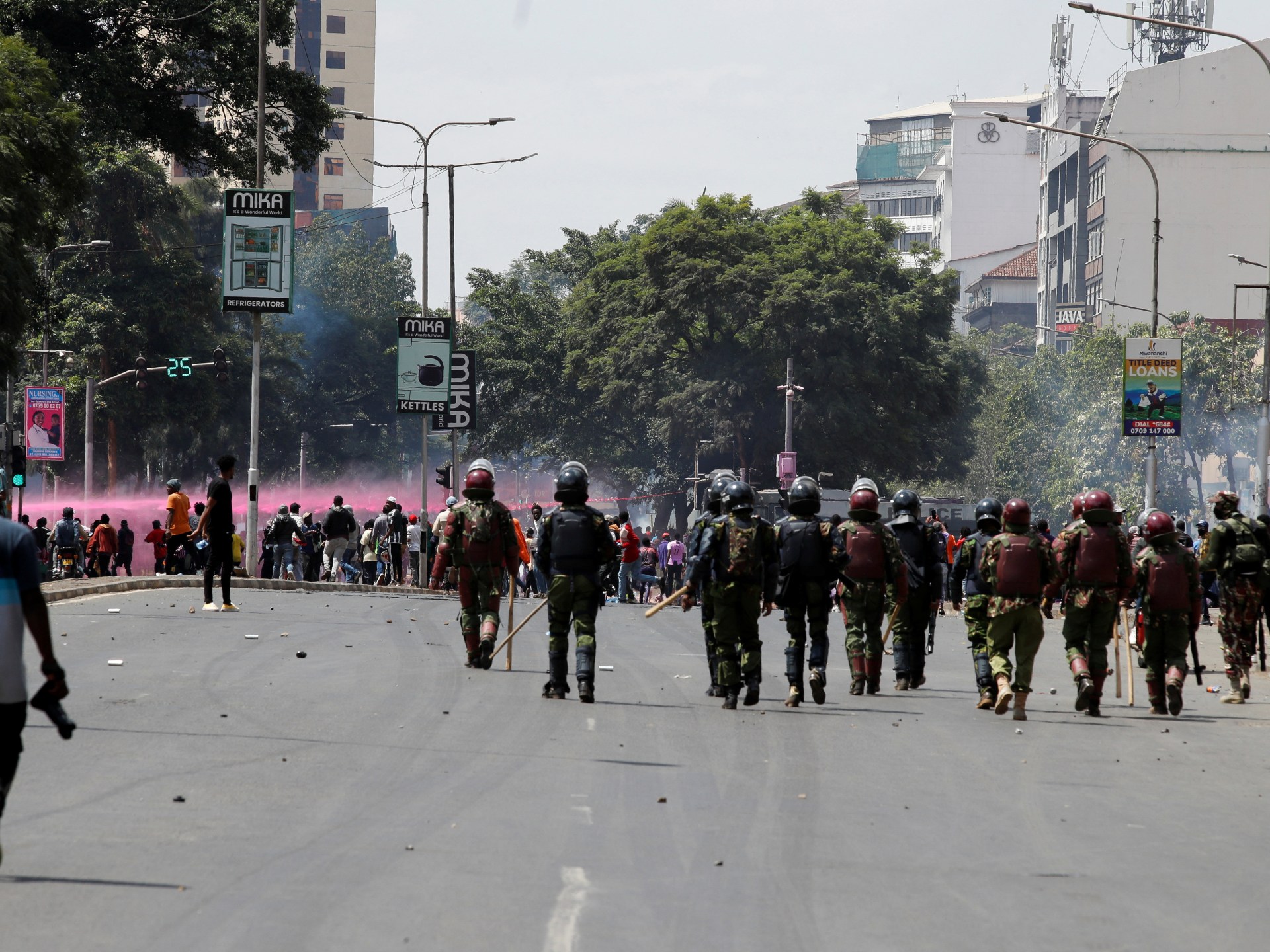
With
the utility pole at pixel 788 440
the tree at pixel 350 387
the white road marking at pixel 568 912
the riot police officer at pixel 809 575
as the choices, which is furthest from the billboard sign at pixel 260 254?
the tree at pixel 350 387

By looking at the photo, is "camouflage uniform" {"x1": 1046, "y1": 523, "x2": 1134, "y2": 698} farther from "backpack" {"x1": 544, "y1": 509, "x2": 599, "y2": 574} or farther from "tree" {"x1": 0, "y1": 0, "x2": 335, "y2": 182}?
"tree" {"x1": 0, "y1": 0, "x2": 335, "y2": 182}

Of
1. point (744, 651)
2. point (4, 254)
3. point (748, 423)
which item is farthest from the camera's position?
point (748, 423)

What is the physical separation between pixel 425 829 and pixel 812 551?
6704 mm

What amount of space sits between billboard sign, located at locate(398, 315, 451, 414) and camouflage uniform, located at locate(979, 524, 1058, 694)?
893 inches

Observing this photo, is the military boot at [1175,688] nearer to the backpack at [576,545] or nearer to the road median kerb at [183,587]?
the backpack at [576,545]

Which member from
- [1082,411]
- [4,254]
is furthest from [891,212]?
[4,254]

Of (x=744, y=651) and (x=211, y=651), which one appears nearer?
(x=744, y=651)

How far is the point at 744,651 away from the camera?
1323 centimetres

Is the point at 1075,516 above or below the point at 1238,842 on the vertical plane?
above

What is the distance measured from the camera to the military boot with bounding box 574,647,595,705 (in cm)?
1284

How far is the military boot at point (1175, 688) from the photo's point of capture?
13531 millimetres

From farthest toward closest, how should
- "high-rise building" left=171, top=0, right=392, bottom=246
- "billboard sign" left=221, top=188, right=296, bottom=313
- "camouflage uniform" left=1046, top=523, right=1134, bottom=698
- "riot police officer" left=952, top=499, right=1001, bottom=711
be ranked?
"high-rise building" left=171, top=0, right=392, bottom=246 → "billboard sign" left=221, top=188, right=296, bottom=313 → "riot police officer" left=952, top=499, right=1001, bottom=711 → "camouflage uniform" left=1046, top=523, right=1134, bottom=698

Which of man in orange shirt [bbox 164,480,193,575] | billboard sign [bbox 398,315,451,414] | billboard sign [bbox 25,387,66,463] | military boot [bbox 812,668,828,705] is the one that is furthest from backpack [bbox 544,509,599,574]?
billboard sign [bbox 25,387,66,463]

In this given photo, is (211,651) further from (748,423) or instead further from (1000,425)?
(1000,425)
